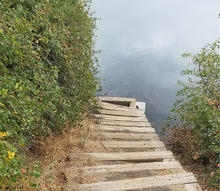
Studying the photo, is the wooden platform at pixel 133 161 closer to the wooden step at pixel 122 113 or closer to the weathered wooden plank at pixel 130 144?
the weathered wooden plank at pixel 130 144

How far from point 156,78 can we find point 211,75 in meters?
34.1

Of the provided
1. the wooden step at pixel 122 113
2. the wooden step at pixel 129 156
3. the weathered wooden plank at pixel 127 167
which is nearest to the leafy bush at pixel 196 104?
the wooden step at pixel 122 113

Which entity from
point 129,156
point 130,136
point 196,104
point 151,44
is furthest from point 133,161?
point 151,44

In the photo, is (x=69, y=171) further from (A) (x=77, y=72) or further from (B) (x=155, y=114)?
(B) (x=155, y=114)

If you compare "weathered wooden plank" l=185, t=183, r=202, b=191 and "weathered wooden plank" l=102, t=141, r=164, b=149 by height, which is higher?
"weathered wooden plank" l=102, t=141, r=164, b=149

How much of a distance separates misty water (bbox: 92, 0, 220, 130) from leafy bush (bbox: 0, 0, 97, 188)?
25.1 ft

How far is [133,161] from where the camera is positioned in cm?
310

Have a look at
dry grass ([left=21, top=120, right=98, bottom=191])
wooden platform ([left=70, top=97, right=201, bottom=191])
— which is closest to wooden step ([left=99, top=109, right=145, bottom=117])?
wooden platform ([left=70, top=97, right=201, bottom=191])

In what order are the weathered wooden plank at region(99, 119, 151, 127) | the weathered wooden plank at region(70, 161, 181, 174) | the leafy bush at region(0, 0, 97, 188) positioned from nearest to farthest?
the leafy bush at region(0, 0, 97, 188)
the weathered wooden plank at region(70, 161, 181, 174)
the weathered wooden plank at region(99, 119, 151, 127)

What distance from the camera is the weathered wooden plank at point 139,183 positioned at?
218 centimetres

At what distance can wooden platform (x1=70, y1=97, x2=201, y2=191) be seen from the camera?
7.69 ft

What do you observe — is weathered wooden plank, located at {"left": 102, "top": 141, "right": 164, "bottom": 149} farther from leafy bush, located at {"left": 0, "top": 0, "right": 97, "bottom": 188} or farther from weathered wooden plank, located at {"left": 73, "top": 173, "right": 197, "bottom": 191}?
weathered wooden plank, located at {"left": 73, "top": 173, "right": 197, "bottom": 191}

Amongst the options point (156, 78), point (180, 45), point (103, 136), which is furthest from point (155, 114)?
point (180, 45)

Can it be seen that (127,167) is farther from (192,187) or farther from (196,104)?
(196,104)
